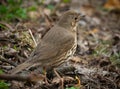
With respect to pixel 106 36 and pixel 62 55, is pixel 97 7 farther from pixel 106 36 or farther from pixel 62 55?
pixel 62 55

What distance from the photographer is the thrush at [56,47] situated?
536 centimetres

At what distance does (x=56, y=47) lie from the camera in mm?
5609

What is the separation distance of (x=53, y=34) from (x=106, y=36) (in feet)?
11.2

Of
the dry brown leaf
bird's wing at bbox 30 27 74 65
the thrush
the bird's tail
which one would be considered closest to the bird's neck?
the thrush

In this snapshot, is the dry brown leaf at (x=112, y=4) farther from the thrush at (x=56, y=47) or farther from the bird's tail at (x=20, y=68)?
the bird's tail at (x=20, y=68)

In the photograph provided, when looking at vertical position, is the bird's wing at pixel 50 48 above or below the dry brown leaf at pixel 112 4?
below

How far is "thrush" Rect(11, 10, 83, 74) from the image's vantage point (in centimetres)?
536

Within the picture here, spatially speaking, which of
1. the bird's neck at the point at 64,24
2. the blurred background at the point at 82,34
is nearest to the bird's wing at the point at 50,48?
the bird's neck at the point at 64,24

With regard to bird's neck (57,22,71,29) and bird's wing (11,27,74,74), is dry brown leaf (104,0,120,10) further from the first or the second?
bird's wing (11,27,74,74)

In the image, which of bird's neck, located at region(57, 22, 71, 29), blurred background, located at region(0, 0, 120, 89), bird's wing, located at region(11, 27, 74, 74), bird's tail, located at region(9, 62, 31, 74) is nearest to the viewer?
bird's tail, located at region(9, 62, 31, 74)

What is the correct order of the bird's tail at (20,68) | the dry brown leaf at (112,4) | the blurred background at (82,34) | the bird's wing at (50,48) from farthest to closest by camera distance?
the dry brown leaf at (112,4), the blurred background at (82,34), the bird's wing at (50,48), the bird's tail at (20,68)

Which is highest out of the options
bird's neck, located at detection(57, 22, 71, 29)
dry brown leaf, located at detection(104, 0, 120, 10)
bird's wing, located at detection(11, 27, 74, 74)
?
dry brown leaf, located at detection(104, 0, 120, 10)

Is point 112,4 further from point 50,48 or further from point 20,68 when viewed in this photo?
point 20,68

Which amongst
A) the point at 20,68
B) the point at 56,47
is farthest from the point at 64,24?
the point at 20,68
